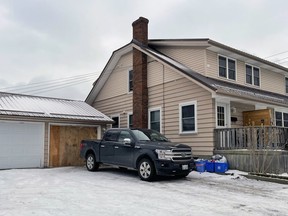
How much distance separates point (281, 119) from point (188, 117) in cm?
679

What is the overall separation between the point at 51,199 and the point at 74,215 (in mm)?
1732

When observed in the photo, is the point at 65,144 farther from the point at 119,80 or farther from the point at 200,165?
the point at 200,165

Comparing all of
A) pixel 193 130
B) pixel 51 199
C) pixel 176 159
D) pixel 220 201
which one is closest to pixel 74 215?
pixel 51 199

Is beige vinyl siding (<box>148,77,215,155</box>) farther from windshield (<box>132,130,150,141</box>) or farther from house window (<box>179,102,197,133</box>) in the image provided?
windshield (<box>132,130,150,141</box>)

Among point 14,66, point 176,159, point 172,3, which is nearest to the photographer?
point 176,159

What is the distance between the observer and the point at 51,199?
25.6 ft

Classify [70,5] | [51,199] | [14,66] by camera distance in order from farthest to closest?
[14,66], [70,5], [51,199]

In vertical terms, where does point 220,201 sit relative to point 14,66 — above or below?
below

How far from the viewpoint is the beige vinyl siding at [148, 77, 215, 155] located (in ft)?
47.2

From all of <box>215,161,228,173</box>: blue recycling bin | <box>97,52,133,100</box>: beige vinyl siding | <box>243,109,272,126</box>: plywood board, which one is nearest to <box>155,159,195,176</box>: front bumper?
<box>215,161,228,173</box>: blue recycling bin

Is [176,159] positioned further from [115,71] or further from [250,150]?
[115,71]

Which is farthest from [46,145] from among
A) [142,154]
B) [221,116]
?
[221,116]

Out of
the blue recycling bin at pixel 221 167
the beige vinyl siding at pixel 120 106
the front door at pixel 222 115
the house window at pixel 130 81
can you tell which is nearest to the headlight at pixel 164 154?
the blue recycling bin at pixel 221 167

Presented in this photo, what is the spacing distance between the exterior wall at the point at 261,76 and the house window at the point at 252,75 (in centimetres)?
33
